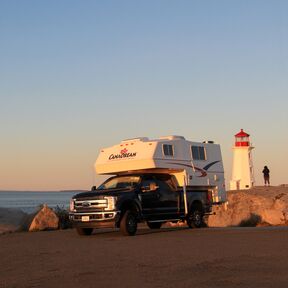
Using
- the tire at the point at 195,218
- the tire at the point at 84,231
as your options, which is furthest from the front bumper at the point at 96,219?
the tire at the point at 195,218

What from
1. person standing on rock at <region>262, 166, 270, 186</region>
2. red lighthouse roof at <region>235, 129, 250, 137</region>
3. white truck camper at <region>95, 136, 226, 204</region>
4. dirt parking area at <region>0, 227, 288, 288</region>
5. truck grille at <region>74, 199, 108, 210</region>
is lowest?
dirt parking area at <region>0, 227, 288, 288</region>

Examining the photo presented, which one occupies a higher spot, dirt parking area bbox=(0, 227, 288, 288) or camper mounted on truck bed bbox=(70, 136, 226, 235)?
camper mounted on truck bed bbox=(70, 136, 226, 235)

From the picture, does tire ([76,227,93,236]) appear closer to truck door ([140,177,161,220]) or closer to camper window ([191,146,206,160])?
truck door ([140,177,161,220])

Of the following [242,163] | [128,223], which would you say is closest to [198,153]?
[128,223]

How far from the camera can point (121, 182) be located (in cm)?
2017

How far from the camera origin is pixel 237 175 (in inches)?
1767

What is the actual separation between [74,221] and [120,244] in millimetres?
3725

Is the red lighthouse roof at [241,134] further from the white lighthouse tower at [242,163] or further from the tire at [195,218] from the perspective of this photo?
the tire at [195,218]

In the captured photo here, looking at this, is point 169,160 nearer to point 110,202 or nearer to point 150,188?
point 150,188

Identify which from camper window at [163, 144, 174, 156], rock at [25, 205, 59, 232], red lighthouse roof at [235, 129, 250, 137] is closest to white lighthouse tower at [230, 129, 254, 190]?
red lighthouse roof at [235, 129, 250, 137]

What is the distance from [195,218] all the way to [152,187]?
2.90 meters

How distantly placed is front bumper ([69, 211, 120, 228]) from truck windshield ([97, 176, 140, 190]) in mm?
1578

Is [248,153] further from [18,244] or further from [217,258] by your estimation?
[217,258]

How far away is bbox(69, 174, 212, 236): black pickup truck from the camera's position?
18.5 m
